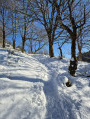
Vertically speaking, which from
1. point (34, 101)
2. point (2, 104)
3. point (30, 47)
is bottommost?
point (34, 101)

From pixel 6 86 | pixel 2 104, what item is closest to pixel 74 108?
pixel 2 104

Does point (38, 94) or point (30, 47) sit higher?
point (30, 47)

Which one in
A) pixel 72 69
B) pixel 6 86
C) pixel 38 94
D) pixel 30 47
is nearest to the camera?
pixel 6 86

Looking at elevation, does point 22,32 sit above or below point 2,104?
above

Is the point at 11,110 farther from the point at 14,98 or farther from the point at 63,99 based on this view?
the point at 63,99

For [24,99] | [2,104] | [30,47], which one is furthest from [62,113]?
[30,47]

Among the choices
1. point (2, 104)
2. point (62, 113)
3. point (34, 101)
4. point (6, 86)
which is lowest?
point (62, 113)

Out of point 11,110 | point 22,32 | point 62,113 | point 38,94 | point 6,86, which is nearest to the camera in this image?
point 11,110

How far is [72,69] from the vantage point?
3.04 metres

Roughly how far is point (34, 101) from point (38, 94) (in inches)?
8.1

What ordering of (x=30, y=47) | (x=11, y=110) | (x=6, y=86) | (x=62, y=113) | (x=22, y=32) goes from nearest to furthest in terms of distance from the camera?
1. (x=11, y=110)
2. (x=62, y=113)
3. (x=6, y=86)
4. (x=22, y=32)
5. (x=30, y=47)

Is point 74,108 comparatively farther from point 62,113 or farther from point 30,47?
point 30,47

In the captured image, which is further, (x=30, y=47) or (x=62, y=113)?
(x=30, y=47)

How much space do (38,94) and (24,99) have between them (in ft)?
1.12
